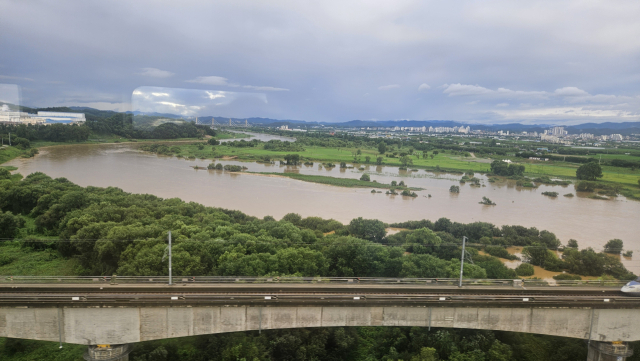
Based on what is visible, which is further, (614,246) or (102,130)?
(102,130)

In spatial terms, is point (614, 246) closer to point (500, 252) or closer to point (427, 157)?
point (500, 252)

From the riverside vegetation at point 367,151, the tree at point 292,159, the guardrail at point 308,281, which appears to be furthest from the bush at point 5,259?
the tree at point 292,159

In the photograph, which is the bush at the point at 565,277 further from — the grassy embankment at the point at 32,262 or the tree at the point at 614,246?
the grassy embankment at the point at 32,262

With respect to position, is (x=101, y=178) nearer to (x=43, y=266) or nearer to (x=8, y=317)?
(x=43, y=266)

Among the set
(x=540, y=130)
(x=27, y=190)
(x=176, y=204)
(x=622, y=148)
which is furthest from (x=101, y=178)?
(x=540, y=130)

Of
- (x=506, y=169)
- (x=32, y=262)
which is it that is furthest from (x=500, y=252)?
(x=32, y=262)
